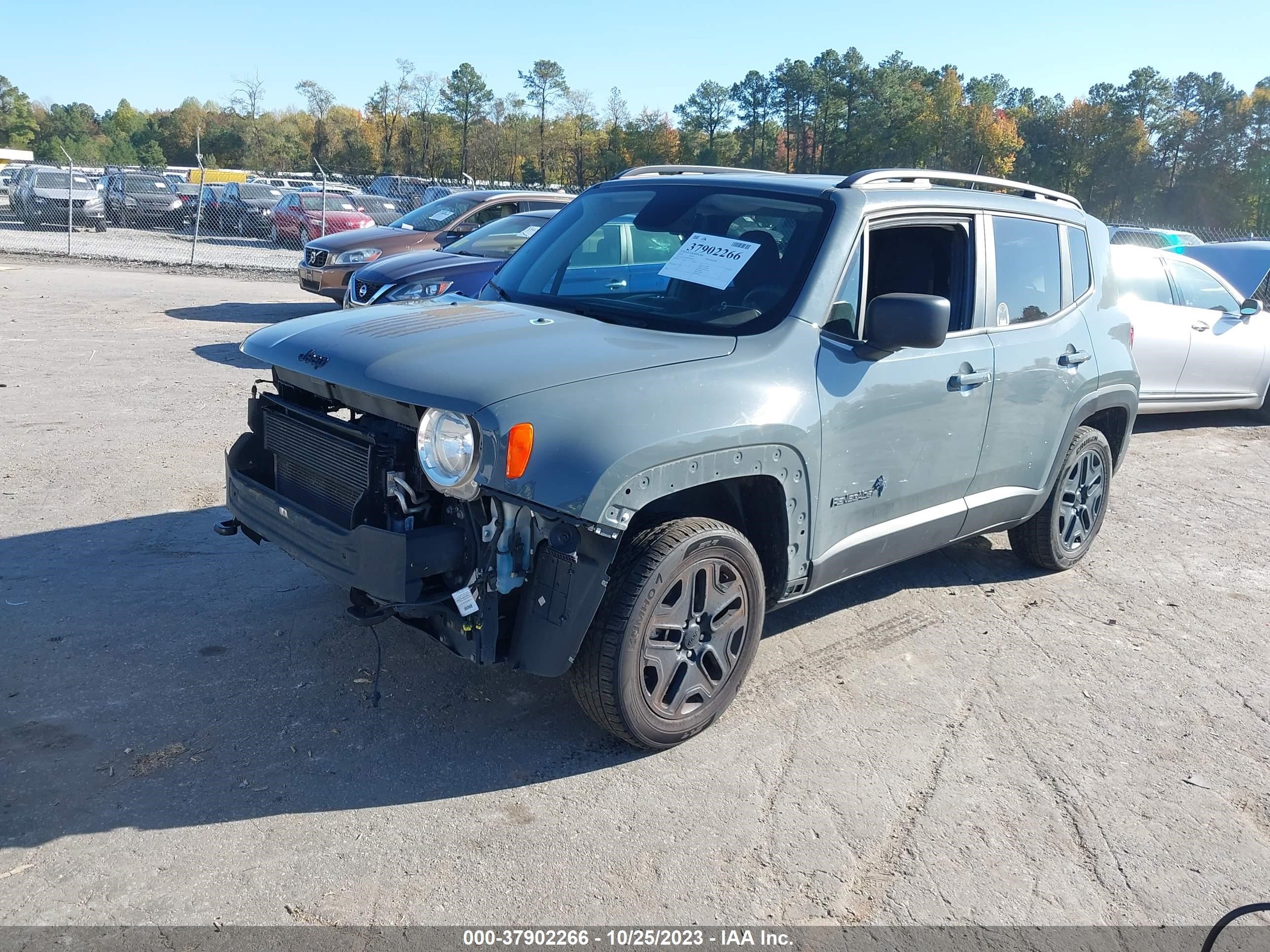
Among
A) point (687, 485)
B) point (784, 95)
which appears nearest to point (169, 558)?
point (687, 485)

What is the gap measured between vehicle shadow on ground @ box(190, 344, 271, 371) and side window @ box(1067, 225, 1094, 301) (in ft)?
23.1

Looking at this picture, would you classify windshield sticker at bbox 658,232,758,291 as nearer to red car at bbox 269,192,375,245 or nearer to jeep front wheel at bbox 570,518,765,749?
jeep front wheel at bbox 570,518,765,749

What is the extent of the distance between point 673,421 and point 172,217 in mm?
30115

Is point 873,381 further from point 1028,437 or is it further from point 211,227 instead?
point 211,227

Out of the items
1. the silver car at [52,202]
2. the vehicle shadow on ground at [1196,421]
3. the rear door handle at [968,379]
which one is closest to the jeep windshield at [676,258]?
the rear door handle at [968,379]

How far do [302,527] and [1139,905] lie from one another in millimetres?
2909

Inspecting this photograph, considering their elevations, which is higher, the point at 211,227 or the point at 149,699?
the point at 211,227

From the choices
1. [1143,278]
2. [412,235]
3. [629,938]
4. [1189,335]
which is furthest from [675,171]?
[412,235]

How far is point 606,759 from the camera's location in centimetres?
375

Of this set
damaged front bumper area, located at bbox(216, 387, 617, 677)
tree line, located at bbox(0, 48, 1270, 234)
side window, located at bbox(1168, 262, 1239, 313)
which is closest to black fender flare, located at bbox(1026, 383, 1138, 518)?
damaged front bumper area, located at bbox(216, 387, 617, 677)

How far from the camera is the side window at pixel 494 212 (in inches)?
563

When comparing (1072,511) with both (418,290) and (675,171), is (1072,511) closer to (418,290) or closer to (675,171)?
(675,171)

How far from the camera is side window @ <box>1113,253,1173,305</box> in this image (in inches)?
368

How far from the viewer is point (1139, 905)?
3148 mm
